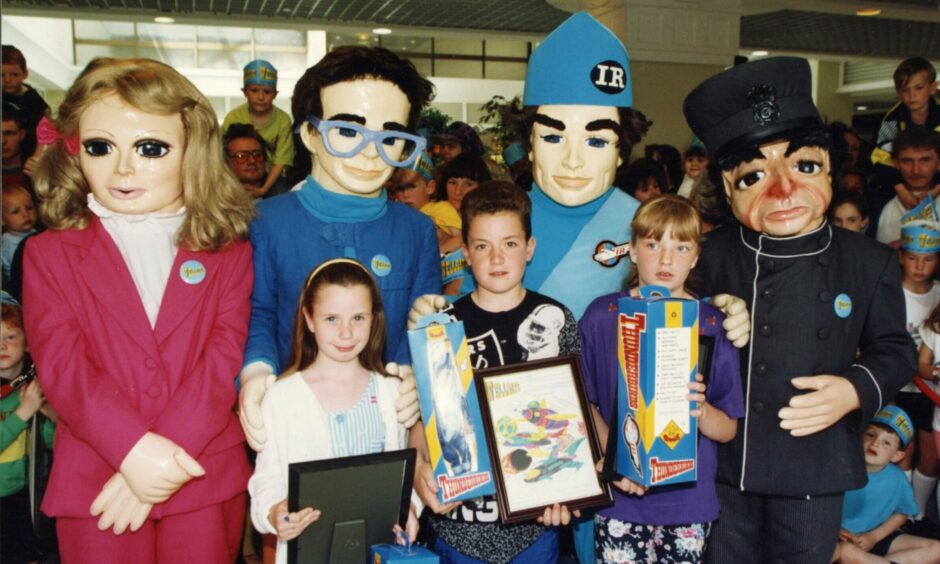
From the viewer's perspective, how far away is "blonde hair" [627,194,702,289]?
2.61 m

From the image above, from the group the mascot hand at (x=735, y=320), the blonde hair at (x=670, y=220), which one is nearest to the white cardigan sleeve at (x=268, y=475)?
the blonde hair at (x=670, y=220)

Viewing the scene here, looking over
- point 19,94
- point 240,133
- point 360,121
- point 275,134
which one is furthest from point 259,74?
point 360,121

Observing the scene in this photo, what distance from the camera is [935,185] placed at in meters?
5.45

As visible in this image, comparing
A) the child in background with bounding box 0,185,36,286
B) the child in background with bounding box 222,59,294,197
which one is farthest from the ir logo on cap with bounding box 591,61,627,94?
the child in background with bounding box 222,59,294,197

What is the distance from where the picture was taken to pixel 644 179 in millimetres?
6309

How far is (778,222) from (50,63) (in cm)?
1708

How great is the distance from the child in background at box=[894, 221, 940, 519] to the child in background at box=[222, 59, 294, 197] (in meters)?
4.38

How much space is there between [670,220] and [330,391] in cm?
120

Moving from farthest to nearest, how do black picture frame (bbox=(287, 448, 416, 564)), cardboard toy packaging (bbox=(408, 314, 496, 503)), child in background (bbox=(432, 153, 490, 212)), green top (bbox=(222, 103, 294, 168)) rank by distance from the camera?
1. green top (bbox=(222, 103, 294, 168))
2. child in background (bbox=(432, 153, 490, 212))
3. cardboard toy packaging (bbox=(408, 314, 496, 503))
4. black picture frame (bbox=(287, 448, 416, 564))

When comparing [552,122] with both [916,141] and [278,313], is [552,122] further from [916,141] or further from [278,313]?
[916,141]

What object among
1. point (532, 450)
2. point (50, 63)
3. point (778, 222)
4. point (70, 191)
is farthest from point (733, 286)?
point (50, 63)

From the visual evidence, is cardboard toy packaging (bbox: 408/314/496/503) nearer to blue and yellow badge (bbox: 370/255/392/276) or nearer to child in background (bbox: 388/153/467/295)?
blue and yellow badge (bbox: 370/255/392/276)

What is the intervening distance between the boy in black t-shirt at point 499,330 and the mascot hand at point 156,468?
833mm

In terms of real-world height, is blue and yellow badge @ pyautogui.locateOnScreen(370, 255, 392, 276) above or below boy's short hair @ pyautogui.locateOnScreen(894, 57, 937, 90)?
below
